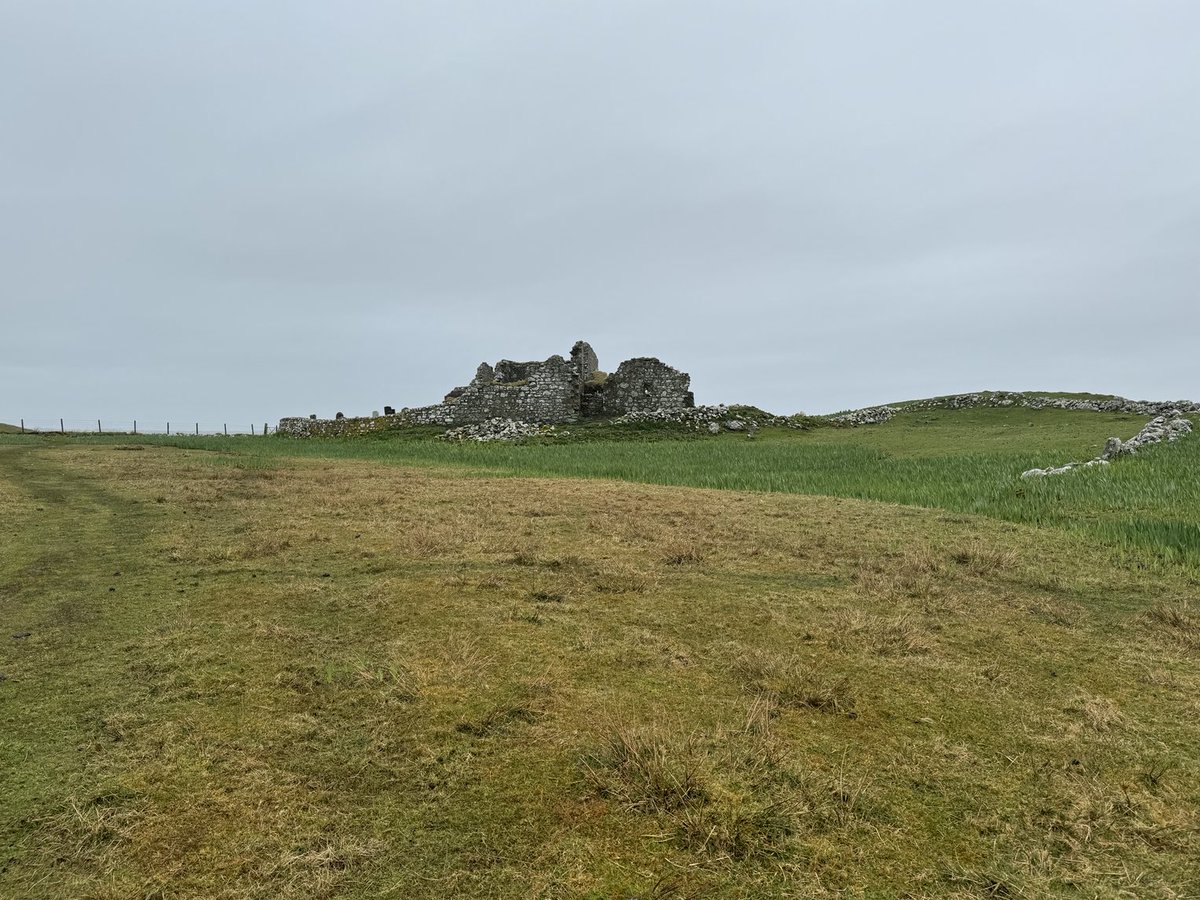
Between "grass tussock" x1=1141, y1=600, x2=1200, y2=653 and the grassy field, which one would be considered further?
"grass tussock" x1=1141, y1=600, x2=1200, y2=653

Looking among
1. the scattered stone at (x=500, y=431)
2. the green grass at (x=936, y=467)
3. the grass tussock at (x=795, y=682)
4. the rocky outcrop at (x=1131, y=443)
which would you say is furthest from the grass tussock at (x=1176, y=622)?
the scattered stone at (x=500, y=431)

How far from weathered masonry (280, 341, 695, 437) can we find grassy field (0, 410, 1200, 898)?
89.6 ft

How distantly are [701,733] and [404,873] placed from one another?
1.50 meters

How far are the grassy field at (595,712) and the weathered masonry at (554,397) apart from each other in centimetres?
2731

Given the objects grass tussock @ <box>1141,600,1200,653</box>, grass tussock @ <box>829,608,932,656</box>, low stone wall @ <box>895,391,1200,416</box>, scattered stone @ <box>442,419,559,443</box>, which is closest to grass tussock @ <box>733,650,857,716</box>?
grass tussock @ <box>829,608,932,656</box>

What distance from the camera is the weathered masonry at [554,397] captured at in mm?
35469

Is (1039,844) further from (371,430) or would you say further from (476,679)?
(371,430)

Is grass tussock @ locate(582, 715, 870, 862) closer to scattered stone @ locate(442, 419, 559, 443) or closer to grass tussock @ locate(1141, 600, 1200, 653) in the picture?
grass tussock @ locate(1141, 600, 1200, 653)

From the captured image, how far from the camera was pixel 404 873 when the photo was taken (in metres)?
2.44

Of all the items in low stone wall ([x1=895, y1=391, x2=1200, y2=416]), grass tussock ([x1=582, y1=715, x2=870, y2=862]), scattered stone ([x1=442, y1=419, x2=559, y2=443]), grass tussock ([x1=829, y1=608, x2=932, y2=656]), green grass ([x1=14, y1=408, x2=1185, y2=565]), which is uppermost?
low stone wall ([x1=895, y1=391, x2=1200, y2=416])

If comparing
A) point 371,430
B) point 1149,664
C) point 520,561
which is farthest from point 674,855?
point 371,430

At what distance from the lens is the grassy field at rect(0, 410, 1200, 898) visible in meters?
2.51

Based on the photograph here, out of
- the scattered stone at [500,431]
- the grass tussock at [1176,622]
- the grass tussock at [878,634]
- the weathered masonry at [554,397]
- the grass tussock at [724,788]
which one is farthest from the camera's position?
the weathered masonry at [554,397]

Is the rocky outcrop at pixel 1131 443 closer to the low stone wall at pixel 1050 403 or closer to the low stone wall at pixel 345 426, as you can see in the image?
the low stone wall at pixel 1050 403
